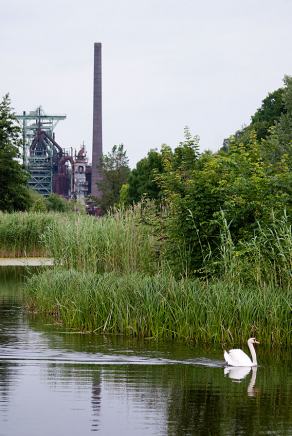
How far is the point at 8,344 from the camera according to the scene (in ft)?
66.4

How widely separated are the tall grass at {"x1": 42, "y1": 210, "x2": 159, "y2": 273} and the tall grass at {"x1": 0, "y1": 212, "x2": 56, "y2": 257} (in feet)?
59.9

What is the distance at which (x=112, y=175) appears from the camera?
328 feet

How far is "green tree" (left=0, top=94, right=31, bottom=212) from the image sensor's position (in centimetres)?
6088

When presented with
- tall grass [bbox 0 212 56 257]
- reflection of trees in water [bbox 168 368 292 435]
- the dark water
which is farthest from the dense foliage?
tall grass [bbox 0 212 56 257]

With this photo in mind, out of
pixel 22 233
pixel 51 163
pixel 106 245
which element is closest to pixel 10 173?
pixel 22 233

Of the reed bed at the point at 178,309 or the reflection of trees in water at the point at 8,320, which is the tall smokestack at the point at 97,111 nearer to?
the reflection of trees in water at the point at 8,320

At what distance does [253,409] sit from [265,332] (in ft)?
17.7

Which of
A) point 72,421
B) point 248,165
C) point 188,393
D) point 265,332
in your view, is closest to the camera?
point 72,421

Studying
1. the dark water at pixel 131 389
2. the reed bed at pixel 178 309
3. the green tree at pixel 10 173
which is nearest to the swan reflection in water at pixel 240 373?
the dark water at pixel 131 389

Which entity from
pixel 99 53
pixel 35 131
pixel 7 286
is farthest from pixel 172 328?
pixel 35 131

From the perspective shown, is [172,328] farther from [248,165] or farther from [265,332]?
[248,165]

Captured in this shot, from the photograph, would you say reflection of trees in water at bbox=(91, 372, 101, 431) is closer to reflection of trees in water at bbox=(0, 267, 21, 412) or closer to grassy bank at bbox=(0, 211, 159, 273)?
reflection of trees in water at bbox=(0, 267, 21, 412)

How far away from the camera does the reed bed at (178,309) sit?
19594 mm

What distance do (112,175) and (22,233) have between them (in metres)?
51.8
